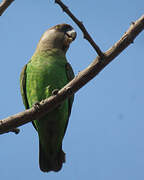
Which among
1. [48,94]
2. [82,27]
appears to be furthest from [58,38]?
[82,27]

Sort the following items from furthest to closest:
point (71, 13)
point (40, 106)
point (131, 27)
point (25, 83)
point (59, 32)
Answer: point (59, 32) → point (25, 83) → point (40, 106) → point (131, 27) → point (71, 13)

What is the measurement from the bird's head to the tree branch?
80.9 inches

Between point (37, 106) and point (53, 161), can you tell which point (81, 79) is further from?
point (53, 161)

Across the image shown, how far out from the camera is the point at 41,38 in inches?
213

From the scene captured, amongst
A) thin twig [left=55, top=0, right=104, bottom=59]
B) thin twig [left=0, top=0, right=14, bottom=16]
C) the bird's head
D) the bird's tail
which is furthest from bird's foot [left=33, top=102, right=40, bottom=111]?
the bird's head

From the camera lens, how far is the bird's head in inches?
200

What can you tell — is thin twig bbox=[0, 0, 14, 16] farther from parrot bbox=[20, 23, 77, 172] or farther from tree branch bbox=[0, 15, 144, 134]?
parrot bbox=[20, 23, 77, 172]

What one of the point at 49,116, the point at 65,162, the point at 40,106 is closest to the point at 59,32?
the point at 49,116

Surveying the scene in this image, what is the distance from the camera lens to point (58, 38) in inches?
205

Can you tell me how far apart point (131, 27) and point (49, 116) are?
1.90 m

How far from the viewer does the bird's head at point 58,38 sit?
5.07m

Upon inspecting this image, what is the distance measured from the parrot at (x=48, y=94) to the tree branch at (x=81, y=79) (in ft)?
3.37

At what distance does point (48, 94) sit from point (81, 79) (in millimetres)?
1398

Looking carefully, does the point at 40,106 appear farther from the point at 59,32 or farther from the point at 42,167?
the point at 59,32
